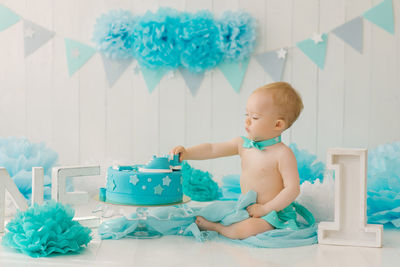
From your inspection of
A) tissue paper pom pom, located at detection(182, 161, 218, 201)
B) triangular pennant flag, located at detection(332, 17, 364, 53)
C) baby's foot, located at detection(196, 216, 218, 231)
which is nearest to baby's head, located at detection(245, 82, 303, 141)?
baby's foot, located at detection(196, 216, 218, 231)

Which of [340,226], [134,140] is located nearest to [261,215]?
[340,226]

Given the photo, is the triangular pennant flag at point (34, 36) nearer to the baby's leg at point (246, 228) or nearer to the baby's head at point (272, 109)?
the baby's head at point (272, 109)

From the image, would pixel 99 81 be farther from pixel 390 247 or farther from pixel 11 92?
pixel 390 247

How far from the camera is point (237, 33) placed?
2418 mm

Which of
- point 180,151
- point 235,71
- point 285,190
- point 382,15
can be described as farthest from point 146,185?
point 382,15

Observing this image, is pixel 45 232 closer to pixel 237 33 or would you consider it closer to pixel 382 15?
pixel 237 33

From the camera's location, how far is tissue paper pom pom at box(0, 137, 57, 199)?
2121 mm

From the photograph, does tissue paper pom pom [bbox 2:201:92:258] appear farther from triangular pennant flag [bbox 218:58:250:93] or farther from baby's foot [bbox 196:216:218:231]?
triangular pennant flag [bbox 218:58:250:93]

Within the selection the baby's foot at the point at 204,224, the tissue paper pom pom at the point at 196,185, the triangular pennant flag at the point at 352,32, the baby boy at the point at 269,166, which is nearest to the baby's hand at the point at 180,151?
the baby boy at the point at 269,166

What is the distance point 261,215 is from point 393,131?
1.15m

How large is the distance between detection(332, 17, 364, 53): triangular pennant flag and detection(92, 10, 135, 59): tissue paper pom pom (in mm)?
1018

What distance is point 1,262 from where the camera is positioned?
1.37 m

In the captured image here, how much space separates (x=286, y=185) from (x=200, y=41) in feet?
3.28

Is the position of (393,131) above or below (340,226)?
above
